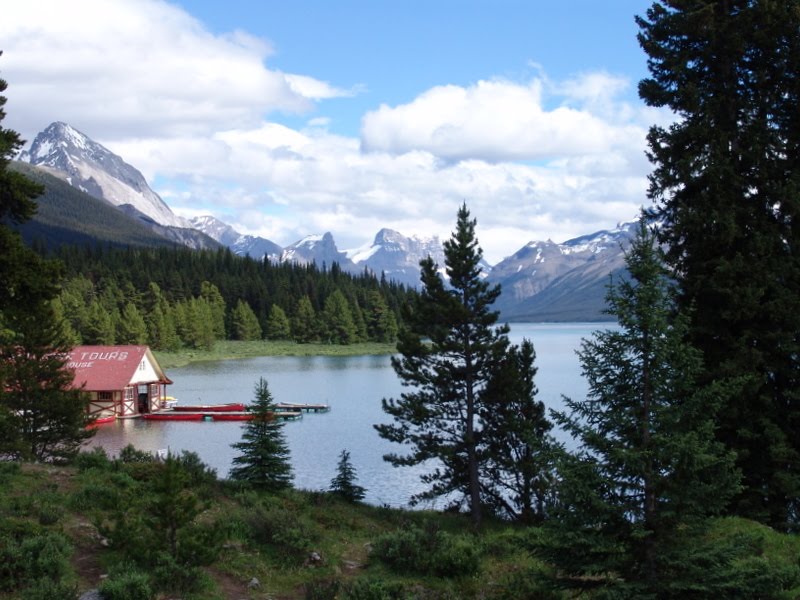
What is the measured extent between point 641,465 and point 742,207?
1151 cm

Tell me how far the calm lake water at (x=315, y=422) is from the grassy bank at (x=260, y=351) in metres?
7.68

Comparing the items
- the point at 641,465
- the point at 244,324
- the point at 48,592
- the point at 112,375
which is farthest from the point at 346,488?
the point at 244,324

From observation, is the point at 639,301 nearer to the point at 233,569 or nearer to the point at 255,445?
the point at 233,569

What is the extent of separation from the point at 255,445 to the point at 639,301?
15078mm

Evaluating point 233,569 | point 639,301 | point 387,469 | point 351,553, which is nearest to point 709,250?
point 639,301

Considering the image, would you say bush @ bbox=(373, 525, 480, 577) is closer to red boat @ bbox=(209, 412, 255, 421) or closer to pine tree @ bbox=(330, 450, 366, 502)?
pine tree @ bbox=(330, 450, 366, 502)

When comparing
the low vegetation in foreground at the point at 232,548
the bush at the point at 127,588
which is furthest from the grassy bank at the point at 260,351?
the bush at the point at 127,588

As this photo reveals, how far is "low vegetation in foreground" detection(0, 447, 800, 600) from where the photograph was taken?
12.3 metres

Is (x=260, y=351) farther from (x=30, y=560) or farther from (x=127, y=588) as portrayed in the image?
(x=127, y=588)

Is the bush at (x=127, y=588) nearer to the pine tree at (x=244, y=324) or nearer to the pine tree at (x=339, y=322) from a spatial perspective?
the pine tree at (x=339, y=322)

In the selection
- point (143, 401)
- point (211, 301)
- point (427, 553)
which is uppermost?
point (211, 301)

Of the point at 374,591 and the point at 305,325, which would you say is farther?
the point at 305,325

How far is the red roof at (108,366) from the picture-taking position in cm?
6084

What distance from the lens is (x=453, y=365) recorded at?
26.2 meters
